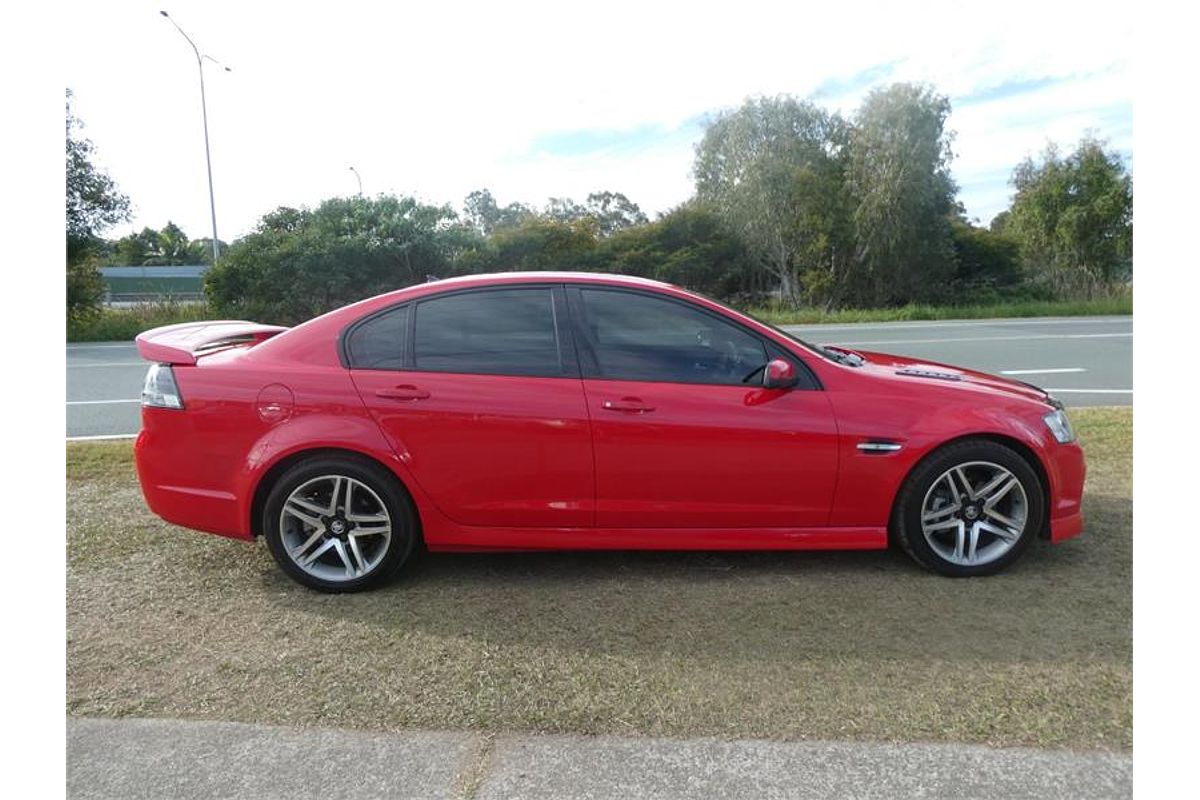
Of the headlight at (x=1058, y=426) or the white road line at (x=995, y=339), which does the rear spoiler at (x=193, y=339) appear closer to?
the headlight at (x=1058, y=426)

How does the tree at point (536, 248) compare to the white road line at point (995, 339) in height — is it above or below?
above

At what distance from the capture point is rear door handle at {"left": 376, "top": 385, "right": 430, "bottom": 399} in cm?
354

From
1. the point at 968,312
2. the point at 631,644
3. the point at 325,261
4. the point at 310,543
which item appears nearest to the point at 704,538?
the point at 631,644

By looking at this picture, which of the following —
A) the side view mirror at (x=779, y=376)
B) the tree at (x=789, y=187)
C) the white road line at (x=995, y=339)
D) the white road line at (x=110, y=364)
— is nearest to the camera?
the side view mirror at (x=779, y=376)

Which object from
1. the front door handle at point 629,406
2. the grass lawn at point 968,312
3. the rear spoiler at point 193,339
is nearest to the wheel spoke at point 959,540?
the front door handle at point 629,406

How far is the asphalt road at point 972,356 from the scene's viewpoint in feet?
27.9

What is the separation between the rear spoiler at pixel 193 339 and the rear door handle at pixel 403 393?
99 cm

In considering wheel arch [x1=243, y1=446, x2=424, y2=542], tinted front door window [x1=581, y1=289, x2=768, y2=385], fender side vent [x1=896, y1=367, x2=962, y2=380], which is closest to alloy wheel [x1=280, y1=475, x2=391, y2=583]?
wheel arch [x1=243, y1=446, x2=424, y2=542]

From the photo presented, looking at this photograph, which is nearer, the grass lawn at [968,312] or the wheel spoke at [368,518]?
the wheel spoke at [368,518]

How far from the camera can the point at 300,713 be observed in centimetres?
266

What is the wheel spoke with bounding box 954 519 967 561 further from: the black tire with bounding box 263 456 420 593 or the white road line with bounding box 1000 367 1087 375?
the white road line with bounding box 1000 367 1087 375

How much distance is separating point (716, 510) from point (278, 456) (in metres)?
2.10

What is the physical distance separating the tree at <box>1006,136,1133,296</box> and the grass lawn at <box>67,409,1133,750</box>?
24.3 meters

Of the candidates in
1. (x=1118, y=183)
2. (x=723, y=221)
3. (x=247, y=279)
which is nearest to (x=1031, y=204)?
(x=1118, y=183)
